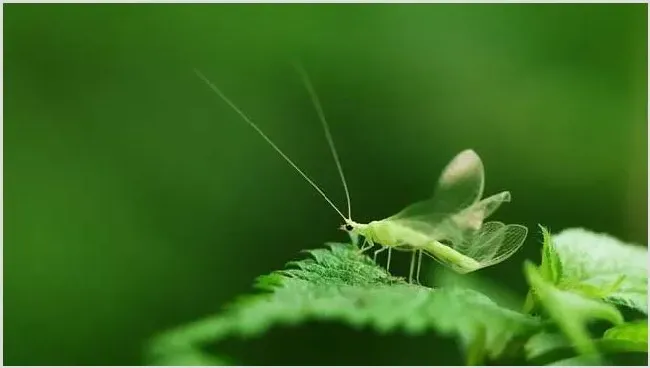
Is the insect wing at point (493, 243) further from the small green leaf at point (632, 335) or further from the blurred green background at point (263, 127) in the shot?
the blurred green background at point (263, 127)

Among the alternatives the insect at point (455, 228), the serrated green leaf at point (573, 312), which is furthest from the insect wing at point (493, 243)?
the serrated green leaf at point (573, 312)

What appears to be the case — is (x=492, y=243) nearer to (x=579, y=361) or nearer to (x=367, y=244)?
(x=367, y=244)

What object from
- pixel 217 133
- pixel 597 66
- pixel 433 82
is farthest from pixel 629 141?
pixel 217 133

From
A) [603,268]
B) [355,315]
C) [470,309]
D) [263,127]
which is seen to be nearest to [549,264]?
[603,268]

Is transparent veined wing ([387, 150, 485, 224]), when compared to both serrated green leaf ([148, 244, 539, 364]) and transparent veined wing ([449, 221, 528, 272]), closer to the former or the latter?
transparent veined wing ([449, 221, 528, 272])

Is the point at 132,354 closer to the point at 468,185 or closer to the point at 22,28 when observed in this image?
the point at 22,28

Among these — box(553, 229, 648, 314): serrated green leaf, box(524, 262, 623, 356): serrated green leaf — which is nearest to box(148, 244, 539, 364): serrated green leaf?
box(524, 262, 623, 356): serrated green leaf

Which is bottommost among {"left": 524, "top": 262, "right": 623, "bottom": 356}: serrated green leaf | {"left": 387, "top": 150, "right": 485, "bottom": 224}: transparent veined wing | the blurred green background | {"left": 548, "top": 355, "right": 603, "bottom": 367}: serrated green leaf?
{"left": 548, "top": 355, "right": 603, "bottom": 367}: serrated green leaf
